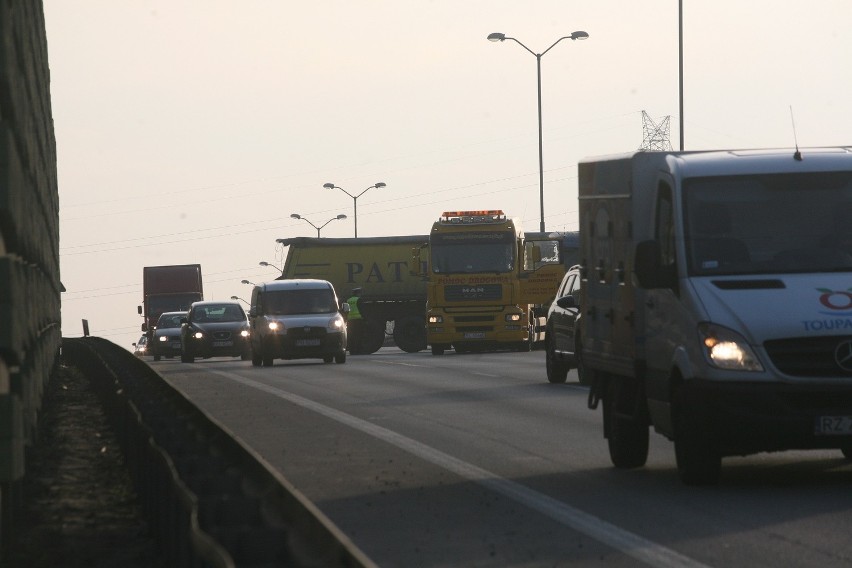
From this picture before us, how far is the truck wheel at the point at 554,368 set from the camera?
27109 mm

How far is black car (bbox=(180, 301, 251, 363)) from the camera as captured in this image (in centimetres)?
4678

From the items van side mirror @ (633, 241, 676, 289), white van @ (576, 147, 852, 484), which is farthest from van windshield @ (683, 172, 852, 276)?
van side mirror @ (633, 241, 676, 289)

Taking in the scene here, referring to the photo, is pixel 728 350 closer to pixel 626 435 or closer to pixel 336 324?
pixel 626 435

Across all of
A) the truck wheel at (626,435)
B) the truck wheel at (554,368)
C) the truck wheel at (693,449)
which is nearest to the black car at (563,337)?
the truck wheel at (554,368)

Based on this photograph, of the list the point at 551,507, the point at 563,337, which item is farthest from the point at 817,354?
the point at 563,337

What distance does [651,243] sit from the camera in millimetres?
12484

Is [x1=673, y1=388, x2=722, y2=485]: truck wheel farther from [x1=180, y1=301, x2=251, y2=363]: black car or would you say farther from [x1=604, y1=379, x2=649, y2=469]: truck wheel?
[x1=180, y1=301, x2=251, y2=363]: black car

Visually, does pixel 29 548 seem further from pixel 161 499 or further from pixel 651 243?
pixel 651 243

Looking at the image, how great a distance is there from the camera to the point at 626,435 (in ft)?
45.4

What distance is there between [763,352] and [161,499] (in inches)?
190

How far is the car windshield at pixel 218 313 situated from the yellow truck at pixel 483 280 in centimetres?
567

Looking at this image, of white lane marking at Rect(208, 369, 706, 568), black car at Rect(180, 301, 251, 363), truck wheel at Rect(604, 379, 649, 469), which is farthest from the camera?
black car at Rect(180, 301, 251, 363)

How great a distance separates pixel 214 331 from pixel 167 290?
24284 millimetres

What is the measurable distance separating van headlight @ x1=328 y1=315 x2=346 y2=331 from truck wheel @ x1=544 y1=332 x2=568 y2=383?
1315cm
